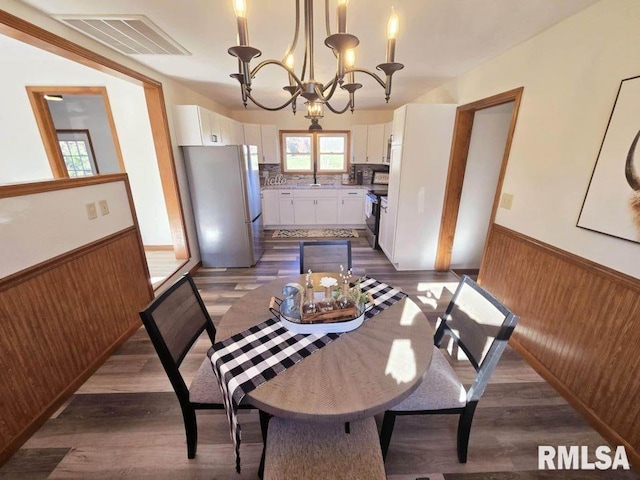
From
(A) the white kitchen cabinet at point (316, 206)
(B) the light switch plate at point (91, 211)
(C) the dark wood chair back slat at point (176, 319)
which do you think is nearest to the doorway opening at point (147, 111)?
(B) the light switch plate at point (91, 211)

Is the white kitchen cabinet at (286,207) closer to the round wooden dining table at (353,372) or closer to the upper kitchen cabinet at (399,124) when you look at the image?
the upper kitchen cabinet at (399,124)

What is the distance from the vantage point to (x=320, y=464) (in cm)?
94

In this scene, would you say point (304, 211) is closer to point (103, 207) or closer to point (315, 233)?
point (315, 233)

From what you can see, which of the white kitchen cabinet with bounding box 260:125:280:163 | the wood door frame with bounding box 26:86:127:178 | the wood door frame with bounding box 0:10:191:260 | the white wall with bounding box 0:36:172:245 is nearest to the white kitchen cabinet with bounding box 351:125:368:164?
the white kitchen cabinet with bounding box 260:125:280:163

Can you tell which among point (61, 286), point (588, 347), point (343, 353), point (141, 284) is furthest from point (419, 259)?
point (61, 286)

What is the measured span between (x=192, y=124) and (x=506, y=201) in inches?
135

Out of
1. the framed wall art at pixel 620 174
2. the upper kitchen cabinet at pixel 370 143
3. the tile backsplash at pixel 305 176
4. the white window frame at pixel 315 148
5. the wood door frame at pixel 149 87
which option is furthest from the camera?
the tile backsplash at pixel 305 176

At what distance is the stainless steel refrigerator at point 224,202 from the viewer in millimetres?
3209

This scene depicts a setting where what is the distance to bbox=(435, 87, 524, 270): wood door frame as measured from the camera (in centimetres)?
244

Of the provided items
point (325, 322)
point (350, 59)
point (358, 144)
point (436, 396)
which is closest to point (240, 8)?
point (350, 59)

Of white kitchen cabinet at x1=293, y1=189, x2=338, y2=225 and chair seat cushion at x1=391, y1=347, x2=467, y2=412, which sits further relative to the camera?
white kitchen cabinet at x1=293, y1=189, x2=338, y2=225

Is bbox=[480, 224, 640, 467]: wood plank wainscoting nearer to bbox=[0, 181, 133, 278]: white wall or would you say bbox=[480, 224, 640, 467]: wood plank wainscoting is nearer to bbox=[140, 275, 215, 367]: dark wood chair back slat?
bbox=[140, 275, 215, 367]: dark wood chair back slat

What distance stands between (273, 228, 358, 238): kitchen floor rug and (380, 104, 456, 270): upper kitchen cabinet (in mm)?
1520

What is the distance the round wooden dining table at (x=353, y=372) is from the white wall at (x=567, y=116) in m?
1.23
